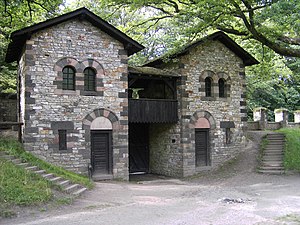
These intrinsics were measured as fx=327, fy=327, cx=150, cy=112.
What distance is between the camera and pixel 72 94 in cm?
1420

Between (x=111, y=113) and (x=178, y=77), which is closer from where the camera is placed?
(x=111, y=113)

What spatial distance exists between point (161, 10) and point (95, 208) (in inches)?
496

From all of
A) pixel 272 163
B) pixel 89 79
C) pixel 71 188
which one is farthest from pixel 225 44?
pixel 71 188

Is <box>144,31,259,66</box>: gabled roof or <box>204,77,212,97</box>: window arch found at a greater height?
<box>144,31,259,66</box>: gabled roof

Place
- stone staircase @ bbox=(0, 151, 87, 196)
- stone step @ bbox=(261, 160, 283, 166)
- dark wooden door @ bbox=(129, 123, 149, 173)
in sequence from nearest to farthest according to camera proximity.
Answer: stone staircase @ bbox=(0, 151, 87, 196), stone step @ bbox=(261, 160, 283, 166), dark wooden door @ bbox=(129, 123, 149, 173)

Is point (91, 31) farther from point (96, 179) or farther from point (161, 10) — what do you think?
point (96, 179)

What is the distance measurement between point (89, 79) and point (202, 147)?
24.3 feet

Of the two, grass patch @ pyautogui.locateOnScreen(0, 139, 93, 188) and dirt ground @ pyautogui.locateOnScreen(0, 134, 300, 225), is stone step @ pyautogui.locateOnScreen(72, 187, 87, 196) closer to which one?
dirt ground @ pyautogui.locateOnScreen(0, 134, 300, 225)

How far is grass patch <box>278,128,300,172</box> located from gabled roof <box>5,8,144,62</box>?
979cm

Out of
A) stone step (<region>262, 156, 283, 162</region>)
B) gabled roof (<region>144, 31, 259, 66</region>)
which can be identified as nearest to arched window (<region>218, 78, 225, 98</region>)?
gabled roof (<region>144, 31, 259, 66</region>)

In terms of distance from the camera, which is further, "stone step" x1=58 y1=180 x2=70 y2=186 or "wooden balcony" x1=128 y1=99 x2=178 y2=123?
"wooden balcony" x1=128 y1=99 x2=178 y2=123

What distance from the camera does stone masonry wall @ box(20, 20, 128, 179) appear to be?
1348cm

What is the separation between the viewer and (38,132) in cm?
1344

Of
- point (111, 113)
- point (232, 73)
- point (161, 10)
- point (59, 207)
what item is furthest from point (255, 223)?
point (161, 10)
